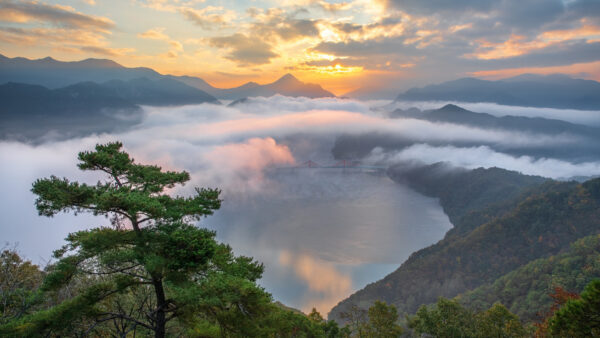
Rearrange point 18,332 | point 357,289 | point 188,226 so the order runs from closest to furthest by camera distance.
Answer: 1. point 18,332
2. point 188,226
3. point 357,289

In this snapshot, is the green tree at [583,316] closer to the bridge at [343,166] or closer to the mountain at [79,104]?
the mountain at [79,104]

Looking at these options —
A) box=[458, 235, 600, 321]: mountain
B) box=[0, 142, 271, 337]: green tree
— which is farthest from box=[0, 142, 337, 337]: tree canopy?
box=[458, 235, 600, 321]: mountain

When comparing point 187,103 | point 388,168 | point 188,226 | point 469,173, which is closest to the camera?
point 188,226

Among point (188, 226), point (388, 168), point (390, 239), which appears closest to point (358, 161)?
point (388, 168)

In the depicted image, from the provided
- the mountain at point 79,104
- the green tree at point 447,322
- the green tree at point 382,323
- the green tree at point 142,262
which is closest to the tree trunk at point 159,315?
the green tree at point 142,262

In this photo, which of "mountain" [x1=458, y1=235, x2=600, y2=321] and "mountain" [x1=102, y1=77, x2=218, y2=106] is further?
"mountain" [x1=102, y1=77, x2=218, y2=106]

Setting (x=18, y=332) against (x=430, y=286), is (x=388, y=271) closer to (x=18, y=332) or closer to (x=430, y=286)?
(x=430, y=286)

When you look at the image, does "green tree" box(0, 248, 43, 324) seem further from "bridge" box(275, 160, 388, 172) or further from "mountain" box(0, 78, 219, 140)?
"bridge" box(275, 160, 388, 172)
